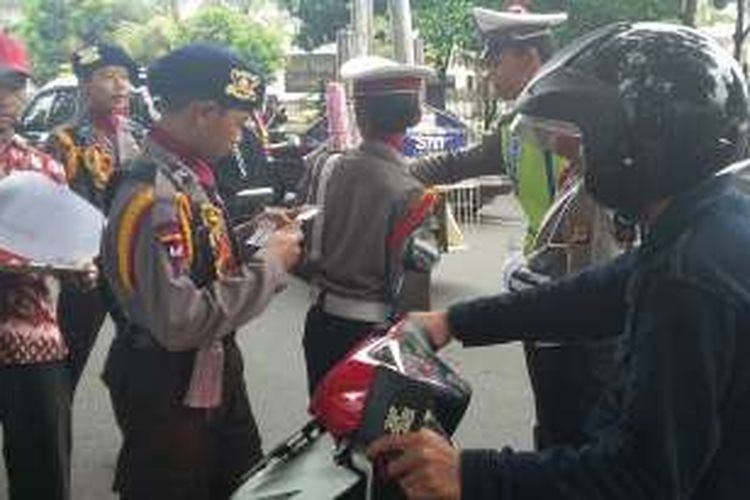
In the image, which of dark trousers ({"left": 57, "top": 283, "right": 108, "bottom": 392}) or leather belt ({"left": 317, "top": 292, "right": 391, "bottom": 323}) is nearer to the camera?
leather belt ({"left": 317, "top": 292, "right": 391, "bottom": 323})

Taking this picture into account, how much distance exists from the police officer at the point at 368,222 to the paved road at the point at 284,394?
33.8 inches

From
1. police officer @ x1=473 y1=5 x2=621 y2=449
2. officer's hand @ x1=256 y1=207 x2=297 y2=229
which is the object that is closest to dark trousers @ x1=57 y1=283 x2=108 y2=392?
officer's hand @ x1=256 y1=207 x2=297 y2=229

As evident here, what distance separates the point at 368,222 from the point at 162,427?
1.24 metres

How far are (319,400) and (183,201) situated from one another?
1.17m

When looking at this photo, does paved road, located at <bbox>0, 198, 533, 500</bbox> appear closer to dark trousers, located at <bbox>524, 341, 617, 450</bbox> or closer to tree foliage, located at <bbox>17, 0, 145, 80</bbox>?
dark trousers, located at <bbox>524, 341, 617, 450</bbox>

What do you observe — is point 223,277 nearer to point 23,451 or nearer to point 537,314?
point 537,314

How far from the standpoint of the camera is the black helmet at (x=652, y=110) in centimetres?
197

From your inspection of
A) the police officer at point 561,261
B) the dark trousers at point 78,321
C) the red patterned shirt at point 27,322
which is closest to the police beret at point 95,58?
the dark trousers at point 78,321

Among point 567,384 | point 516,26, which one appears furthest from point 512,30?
point 567,384

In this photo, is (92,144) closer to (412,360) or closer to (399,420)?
(412,360)

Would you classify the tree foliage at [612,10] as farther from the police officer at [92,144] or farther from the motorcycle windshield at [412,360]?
the motorcycle windshield at [412,360]

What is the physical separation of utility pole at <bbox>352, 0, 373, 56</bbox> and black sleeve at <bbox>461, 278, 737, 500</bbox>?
15535 millimetres

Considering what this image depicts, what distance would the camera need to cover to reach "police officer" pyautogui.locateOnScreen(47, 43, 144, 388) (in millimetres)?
5453

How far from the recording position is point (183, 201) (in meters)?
3.21
